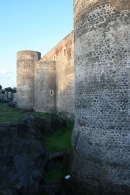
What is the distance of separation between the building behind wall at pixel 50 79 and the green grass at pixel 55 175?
6055 millimetres

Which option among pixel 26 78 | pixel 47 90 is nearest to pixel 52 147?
pixel 47 90

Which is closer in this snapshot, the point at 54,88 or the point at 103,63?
the point at 103,63

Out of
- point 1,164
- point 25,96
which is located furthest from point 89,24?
point 25,96

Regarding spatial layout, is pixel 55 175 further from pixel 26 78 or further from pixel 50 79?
pixel 26 78

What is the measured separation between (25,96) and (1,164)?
16.4 metres

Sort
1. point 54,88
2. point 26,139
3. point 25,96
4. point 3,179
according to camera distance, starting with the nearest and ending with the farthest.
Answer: point 3,179 → point 26,139 → point 54,88 → point 25,96

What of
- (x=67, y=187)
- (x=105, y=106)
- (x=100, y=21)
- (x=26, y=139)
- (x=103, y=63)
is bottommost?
(x=67, y=187)

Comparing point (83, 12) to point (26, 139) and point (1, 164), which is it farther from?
point (1, 164)

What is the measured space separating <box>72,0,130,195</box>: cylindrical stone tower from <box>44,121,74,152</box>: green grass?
1117mm

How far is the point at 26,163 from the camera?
7.71m

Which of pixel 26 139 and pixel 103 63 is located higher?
pixel 103 63

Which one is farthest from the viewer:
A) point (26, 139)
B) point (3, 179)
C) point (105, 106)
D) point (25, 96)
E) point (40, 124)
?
point (25, 96)

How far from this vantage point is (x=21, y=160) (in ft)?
25.3

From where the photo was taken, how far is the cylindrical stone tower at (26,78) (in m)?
23.2
